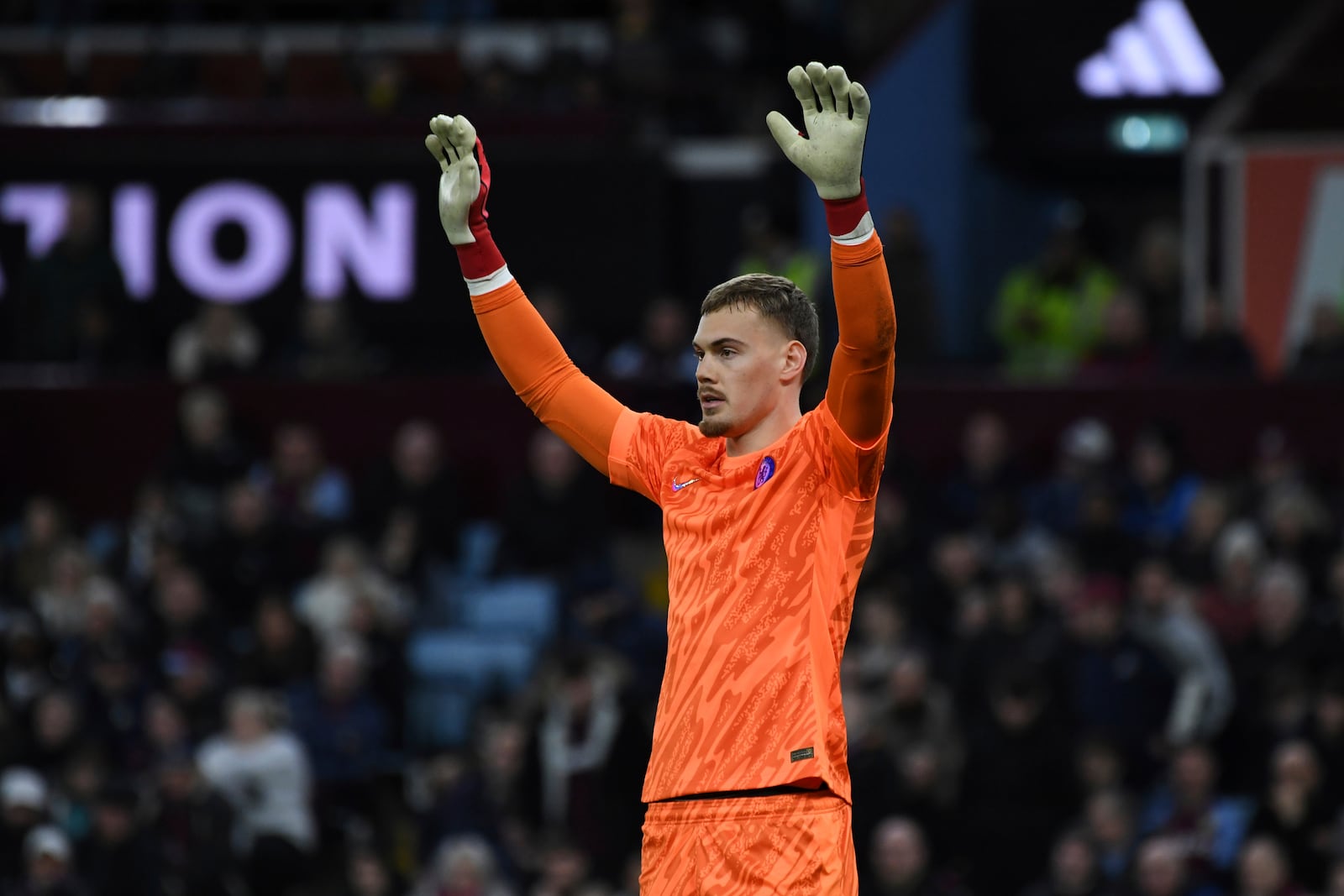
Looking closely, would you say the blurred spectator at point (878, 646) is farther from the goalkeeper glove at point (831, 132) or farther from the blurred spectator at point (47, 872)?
Result: the goalkeeper glove at point (831, 132)

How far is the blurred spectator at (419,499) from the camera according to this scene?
1403cm

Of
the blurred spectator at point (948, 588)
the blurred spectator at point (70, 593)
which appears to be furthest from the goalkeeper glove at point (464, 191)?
the blurred spectator at point (70, 593)

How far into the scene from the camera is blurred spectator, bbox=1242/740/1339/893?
34.4 feet

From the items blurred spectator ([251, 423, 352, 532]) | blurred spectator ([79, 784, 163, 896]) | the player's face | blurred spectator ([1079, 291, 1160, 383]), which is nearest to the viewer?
the player's face

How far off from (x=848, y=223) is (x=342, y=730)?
333 inches

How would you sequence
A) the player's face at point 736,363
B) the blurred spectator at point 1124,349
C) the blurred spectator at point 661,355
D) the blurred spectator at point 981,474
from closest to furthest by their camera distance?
the player's face at point 736,363
the blurred spectator at point 981,474
the blurred spectator at point 661,355
the blurred spectator at point 1124,349

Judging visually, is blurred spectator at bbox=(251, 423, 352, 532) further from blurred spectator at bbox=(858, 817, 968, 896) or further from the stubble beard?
the stubble beard

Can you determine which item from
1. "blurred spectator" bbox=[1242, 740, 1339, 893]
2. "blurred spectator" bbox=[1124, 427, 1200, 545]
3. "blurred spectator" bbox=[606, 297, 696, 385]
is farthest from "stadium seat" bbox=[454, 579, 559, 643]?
"blurred spectator" bbox=[1242, 740, 1339, 893]

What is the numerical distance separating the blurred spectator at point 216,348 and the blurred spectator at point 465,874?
5119 millimetres

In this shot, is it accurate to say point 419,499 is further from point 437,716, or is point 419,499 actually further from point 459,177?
point 459,177

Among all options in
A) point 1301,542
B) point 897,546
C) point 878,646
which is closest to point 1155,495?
point 1301,542

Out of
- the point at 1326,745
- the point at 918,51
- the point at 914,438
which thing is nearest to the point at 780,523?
the point at 1326,745

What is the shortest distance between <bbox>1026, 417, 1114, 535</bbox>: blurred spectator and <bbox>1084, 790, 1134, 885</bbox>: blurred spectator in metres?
2.61

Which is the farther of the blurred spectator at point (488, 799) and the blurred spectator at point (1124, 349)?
the blurred spectator at point (1124, 349)
